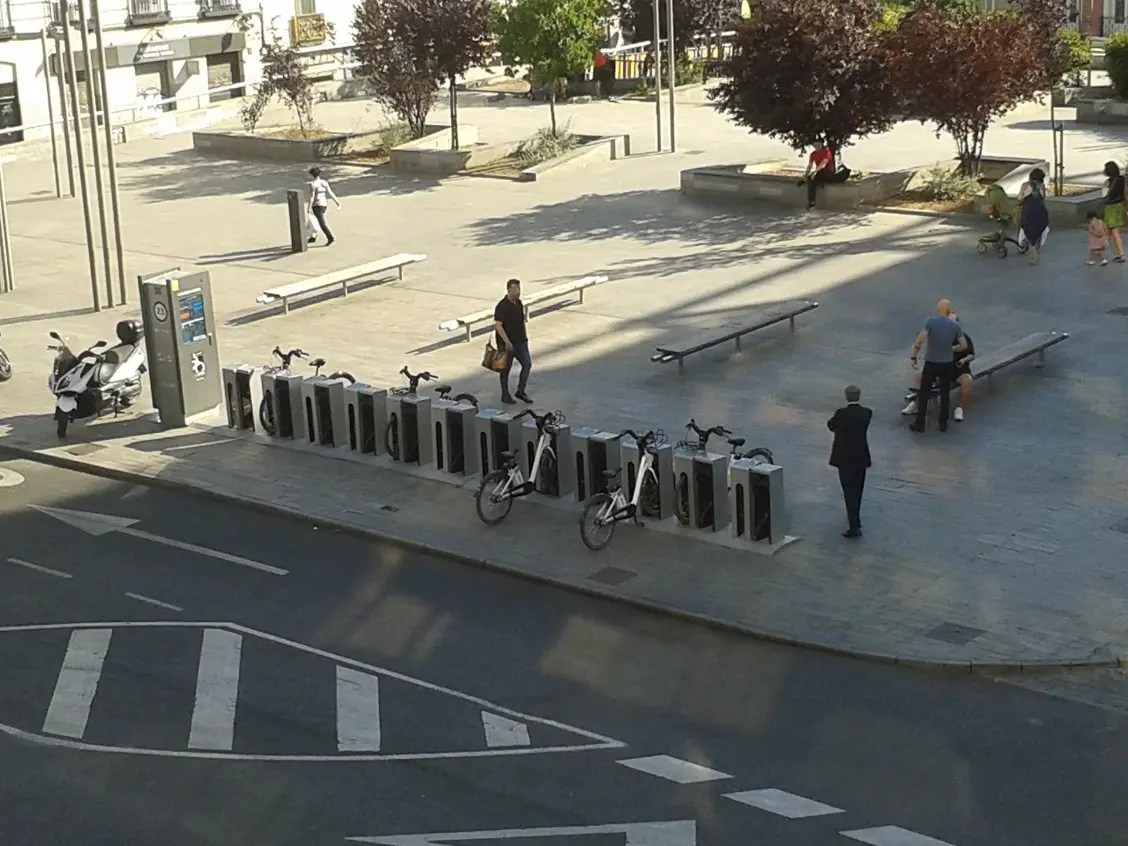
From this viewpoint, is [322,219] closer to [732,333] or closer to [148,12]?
[732,333]

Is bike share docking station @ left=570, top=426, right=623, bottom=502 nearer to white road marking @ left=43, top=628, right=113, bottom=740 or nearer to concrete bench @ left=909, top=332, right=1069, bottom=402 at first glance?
concrete bench @ left=909, top=332, right=1069, bottom=402

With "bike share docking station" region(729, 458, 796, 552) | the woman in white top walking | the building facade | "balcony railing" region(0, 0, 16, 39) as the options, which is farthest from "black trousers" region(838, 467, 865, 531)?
"balcony railing" region(0, 0, 16, 39)

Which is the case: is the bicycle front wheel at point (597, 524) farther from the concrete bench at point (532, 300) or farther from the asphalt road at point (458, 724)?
the concrete bench at point (532, 300)

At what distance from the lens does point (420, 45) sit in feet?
120

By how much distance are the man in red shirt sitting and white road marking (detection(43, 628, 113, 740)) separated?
1898 centimetres

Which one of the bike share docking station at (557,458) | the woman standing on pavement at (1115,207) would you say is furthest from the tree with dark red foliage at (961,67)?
the bike share docking station at (557,458)

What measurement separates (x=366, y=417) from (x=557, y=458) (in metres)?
2.73

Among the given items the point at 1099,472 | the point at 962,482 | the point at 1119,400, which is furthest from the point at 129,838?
the point at 1119,400

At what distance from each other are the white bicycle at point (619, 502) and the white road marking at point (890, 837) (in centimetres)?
533

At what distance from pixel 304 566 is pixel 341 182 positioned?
70.0 feet

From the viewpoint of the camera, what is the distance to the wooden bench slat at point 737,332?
2020 cm

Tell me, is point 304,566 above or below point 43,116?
below

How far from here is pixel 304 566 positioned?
1524 cm

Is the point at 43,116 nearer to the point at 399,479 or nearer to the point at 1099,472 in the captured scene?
the point at 399,479
